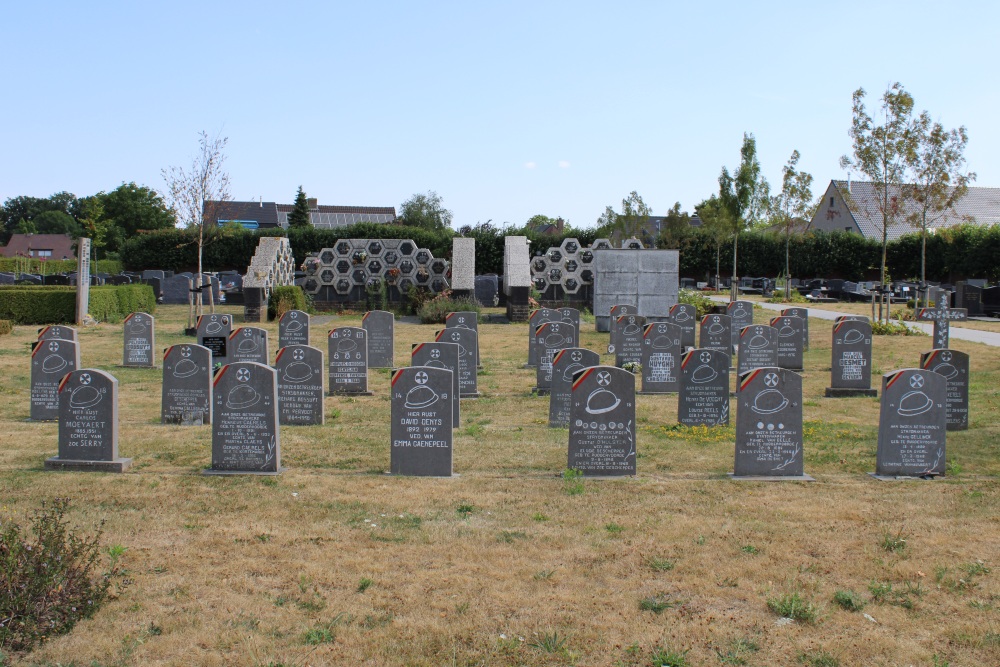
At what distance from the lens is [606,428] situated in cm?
767

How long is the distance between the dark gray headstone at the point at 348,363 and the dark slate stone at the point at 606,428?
5.51 metres

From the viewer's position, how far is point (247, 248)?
41125 mm

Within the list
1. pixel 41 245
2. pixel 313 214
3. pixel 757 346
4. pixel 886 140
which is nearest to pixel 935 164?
pixel 886 140

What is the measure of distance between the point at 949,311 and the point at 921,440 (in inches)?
239

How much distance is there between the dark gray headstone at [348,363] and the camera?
12.5 metres

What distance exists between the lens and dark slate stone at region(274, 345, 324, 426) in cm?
998

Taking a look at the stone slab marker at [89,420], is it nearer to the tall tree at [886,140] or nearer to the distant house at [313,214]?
the tall tree at [886,140]

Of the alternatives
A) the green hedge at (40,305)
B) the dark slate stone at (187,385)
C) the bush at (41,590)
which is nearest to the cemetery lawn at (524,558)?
the bush at (41,590)

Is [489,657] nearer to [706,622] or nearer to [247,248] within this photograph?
[706,622]

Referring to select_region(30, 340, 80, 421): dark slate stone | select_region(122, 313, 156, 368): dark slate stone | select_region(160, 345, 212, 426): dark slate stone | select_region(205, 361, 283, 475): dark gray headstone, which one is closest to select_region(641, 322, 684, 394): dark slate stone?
select_region(160, 345, 212, 426): dark slate stone

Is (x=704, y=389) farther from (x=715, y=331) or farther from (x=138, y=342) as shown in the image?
(x=138, y=342)

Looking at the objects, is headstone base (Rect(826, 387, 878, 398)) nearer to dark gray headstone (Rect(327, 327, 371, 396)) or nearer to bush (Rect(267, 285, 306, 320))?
dark gray headstone (Rect(327, 327, 371, 396))

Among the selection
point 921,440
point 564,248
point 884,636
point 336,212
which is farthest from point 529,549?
point 336,212

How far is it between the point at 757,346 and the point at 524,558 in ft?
29.1
